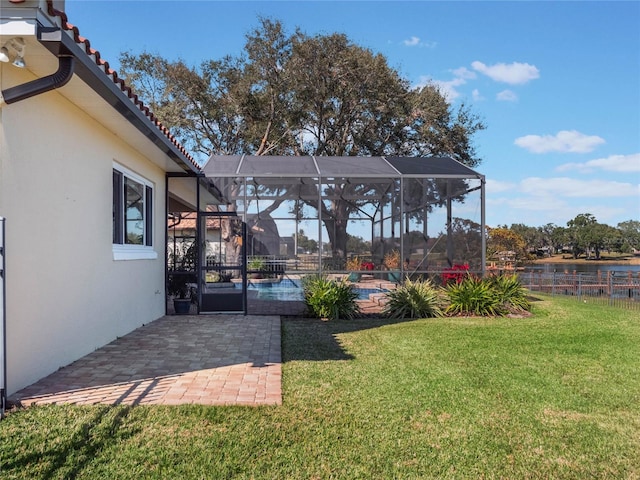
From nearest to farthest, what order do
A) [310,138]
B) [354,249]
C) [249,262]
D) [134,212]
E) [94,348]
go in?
[94,348] → [134,212] → [249,262] → [354,249] → [310,138]

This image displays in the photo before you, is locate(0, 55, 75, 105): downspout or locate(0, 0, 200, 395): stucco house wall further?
locate(0, 0, 200, 395): stucco house wall

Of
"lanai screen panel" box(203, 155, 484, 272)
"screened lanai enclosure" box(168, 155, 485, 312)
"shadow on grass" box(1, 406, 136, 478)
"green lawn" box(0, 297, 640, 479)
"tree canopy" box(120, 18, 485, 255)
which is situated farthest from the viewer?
"tree canopy" box(120, 18, 485, 255)

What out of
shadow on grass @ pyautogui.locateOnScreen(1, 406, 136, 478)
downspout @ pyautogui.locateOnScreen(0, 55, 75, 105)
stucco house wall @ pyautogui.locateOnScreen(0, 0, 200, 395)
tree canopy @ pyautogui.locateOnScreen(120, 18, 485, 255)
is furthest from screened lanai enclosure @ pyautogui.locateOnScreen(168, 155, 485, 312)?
tree canopy @ pyautogui.locateOnScreen(120, 18, 485, 255)

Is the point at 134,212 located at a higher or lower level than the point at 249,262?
higher

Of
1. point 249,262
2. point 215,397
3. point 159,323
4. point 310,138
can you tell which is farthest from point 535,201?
point 215,397

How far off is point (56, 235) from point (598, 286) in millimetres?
17689

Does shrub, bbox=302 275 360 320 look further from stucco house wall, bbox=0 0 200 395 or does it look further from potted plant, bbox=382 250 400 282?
stucco house wall, bbox=0 0 200 395

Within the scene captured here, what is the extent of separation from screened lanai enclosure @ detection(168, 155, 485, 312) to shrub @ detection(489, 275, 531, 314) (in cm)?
82

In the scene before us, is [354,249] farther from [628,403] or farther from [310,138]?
[310,138]

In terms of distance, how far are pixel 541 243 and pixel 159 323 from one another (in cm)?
7357

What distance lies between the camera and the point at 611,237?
63156mm

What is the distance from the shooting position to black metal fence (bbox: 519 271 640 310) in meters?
16.0

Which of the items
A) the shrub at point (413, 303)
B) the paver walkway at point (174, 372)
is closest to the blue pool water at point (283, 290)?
the shrub at point (413, 303)

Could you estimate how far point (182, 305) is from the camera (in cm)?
1003
